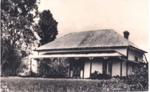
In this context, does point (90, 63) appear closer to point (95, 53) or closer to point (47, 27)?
point (95, 53)

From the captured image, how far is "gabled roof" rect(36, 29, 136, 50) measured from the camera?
47.9 feet

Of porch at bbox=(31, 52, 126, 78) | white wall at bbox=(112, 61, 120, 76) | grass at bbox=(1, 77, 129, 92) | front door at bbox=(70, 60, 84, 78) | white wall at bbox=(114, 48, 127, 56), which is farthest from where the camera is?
front door at bbox=(70, 60, 84, 78)

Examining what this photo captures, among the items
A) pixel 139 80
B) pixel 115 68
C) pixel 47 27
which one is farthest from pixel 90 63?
pixel 139 80

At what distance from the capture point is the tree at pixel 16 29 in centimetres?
1205

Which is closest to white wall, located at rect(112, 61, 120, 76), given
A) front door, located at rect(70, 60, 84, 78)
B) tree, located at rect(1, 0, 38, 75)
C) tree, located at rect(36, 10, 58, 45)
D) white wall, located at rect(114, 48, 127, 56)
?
white wall, located at rect(114, 48, 127, 56)

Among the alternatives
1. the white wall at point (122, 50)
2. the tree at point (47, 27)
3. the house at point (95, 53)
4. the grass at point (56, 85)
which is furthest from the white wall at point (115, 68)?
the tree at point (47, 27)

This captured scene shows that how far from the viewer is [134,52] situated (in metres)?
15.2

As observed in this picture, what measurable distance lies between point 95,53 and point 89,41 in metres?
0.65

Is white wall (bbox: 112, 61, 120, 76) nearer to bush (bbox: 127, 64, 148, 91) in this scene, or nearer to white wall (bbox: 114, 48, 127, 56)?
white wall (bbox: 114, 48, 127, 56)

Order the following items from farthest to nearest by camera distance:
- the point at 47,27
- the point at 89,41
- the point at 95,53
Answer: the point at 89,41, the point at 95,53, the point at 47,27

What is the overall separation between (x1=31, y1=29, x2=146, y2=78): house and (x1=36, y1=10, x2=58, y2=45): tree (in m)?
0.43

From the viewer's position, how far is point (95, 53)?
16094 mm

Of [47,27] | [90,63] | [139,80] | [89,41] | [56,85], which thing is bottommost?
[56,85]

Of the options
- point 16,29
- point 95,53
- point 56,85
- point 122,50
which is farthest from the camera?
point 95,53
